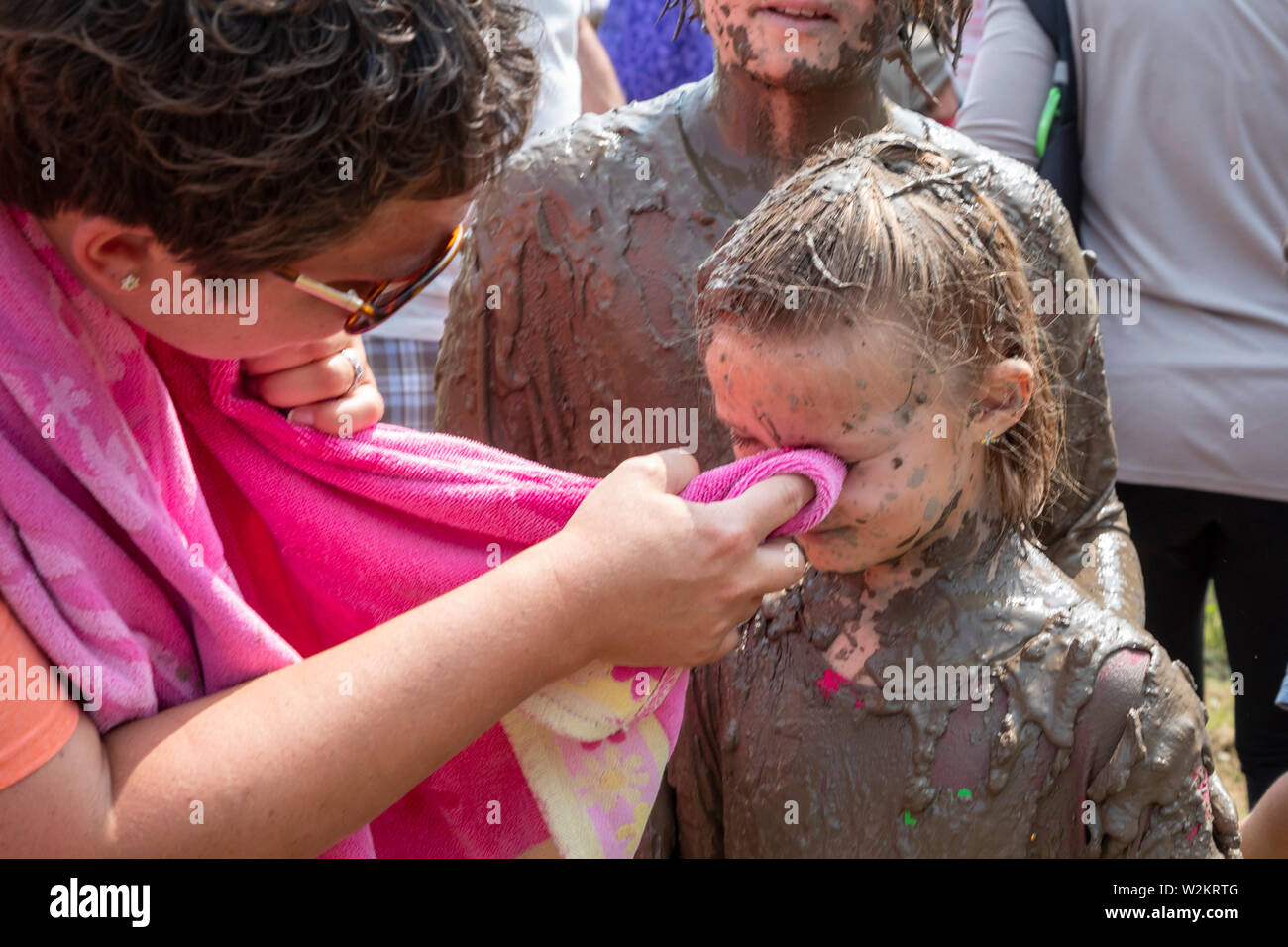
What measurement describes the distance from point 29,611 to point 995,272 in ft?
4.47

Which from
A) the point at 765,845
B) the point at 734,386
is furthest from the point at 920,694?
the point at 734,386

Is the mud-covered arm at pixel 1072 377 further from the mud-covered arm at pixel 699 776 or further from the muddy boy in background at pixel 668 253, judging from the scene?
the mud-covered arm at pixel 699 776

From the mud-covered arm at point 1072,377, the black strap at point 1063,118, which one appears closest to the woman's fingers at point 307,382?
the mud-covered arm at point 1072,377

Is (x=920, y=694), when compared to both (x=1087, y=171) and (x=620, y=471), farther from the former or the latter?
(x=1087, y=171)

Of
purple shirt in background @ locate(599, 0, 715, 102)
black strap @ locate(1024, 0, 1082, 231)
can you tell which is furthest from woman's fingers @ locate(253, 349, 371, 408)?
purple shirt in background @ locate(599, 0, 715, 102)

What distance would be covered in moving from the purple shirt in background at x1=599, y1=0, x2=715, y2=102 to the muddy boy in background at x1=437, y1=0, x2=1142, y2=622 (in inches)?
94.1

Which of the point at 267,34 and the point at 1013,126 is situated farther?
the point at 1013,126

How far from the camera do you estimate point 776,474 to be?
63.6 inches

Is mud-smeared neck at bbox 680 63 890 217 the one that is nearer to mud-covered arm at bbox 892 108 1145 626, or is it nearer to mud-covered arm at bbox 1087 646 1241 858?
mud-covered arm at bbox 892 108 1145 626

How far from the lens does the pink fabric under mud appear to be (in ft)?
4.44

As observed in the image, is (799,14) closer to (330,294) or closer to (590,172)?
(590,172)

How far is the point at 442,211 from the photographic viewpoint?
4.86ft

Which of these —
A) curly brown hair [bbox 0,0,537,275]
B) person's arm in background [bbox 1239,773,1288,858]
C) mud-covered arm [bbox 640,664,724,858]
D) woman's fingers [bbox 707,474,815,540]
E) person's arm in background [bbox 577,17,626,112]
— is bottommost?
person's arm in background [bbox 1239,773,1288,858]

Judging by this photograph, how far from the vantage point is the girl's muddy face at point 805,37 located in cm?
210
